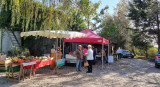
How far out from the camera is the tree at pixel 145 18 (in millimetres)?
21305

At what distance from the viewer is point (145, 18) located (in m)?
22.5

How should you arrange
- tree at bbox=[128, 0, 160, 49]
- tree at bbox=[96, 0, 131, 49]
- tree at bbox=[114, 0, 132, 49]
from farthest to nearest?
tree at bbox=[114, 0, 132, 49]
tree at bbox=[96, 0, 131, 49]
tree at bbox=[128, 0, 160, 49]

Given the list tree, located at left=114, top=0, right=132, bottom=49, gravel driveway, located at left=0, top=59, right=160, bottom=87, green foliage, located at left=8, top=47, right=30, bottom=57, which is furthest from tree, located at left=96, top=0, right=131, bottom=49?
gravel driveway, located at left=0, top=59, right=160, bottom=87

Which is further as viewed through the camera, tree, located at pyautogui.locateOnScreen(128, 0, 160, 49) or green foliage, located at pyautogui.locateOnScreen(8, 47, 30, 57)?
tree, located at pyautogui.locateOnScreen(128, 0, 160, 49)

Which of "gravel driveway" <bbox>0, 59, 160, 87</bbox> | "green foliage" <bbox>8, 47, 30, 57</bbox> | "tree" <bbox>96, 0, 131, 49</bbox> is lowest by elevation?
"gravel driveway" <bbox>0, 59, 160, 87</bbox>

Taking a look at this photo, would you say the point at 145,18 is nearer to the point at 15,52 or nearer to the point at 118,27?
the point at 118,27

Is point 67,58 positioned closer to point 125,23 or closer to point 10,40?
point 10,40

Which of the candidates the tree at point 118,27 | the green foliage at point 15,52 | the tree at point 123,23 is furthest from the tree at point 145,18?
the green foliage at point 15,52

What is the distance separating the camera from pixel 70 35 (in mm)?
7797

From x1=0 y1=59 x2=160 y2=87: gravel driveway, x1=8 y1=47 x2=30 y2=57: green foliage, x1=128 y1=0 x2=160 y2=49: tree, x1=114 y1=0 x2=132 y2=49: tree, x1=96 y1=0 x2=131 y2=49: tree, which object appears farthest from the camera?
x1=114 y1=0 x2=132 y2=49: tree

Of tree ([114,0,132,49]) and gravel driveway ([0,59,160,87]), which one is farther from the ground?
tree ([114,0,132,49])

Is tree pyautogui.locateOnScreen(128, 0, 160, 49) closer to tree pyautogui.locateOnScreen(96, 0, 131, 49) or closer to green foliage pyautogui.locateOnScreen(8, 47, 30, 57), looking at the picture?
tree pyautogui.locateOnScreen(96, 0, 131, 49)

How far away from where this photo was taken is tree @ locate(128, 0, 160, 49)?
839 inches

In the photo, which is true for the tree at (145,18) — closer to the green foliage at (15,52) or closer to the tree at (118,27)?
the tree at (118,27)
